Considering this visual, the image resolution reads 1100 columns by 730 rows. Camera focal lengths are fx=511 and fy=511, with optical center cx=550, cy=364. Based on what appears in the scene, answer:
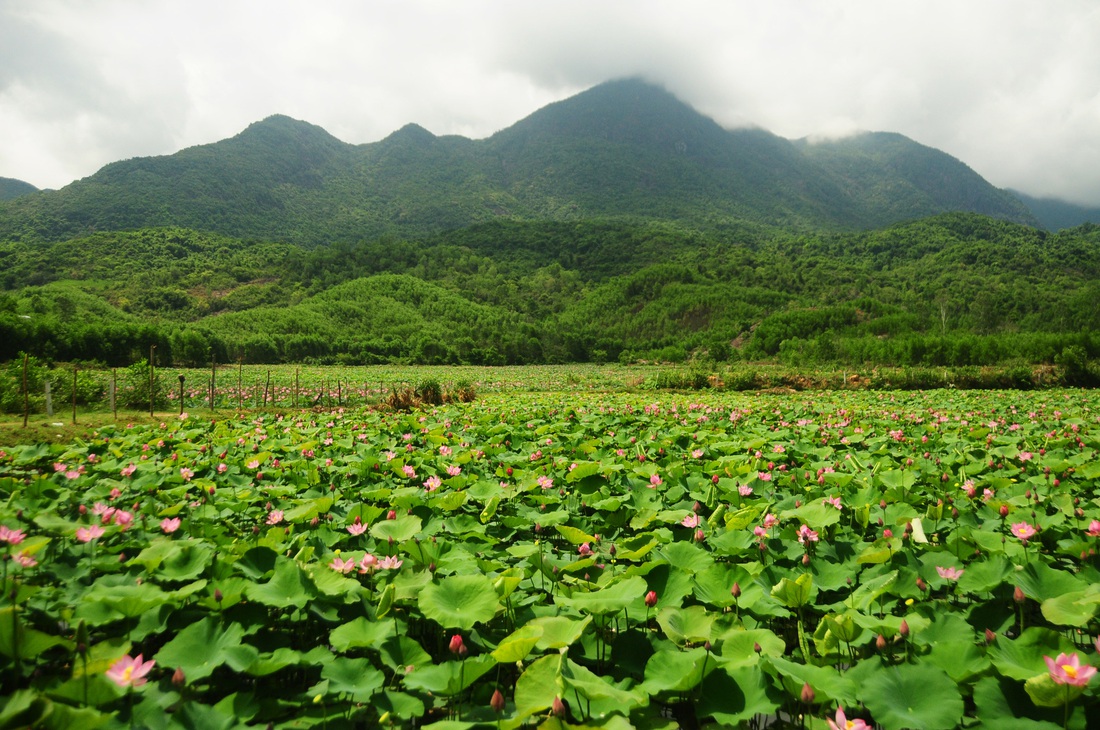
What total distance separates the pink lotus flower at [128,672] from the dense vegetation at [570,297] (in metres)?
31.9

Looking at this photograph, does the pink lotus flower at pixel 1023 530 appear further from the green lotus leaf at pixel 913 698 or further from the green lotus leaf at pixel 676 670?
the green lotus leaf at pixel 676 670

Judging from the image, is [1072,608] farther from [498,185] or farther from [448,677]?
[498,185]

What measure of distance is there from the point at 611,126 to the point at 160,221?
495 ft

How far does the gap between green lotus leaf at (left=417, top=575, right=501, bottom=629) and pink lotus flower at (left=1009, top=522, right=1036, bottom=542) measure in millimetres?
2529

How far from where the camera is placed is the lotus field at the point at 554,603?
1.38 m

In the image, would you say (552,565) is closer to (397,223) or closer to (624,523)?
(624,523)

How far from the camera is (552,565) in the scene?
7.40 ft

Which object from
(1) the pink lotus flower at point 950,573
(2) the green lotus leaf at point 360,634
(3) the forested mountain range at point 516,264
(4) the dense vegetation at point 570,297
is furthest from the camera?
(3) the forested mountain range at point 516,264

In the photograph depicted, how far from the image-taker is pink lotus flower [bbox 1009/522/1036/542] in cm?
242

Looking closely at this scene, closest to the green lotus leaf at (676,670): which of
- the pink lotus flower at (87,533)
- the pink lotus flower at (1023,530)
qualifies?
the pink lotus flower at (1023,530)

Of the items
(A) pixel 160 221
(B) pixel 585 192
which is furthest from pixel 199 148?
(B) pixel 585 192

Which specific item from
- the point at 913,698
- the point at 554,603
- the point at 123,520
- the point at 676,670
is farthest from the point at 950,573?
the point at 123,520

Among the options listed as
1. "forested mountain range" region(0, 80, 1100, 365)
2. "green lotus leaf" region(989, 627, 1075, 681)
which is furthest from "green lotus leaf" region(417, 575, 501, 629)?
"forested mountain range" region(0, 80, 1100, 365)

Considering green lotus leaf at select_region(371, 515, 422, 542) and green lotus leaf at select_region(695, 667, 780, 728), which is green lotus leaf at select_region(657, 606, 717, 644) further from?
green lotus leaf at select_region(371, 515, 422, 542)
